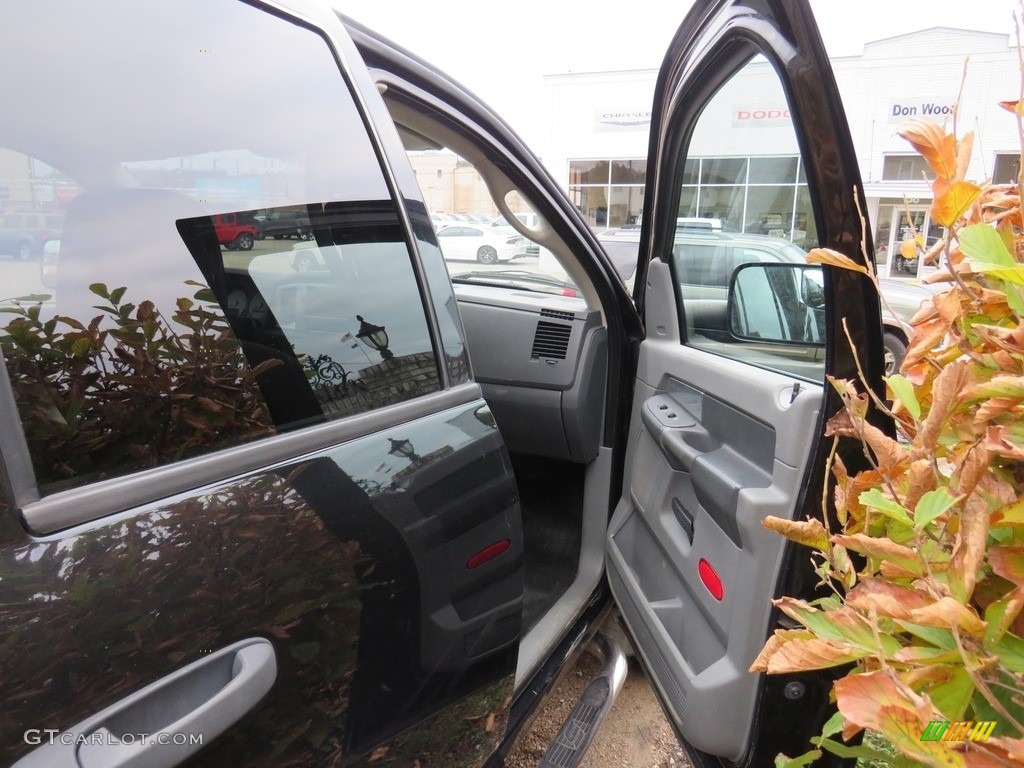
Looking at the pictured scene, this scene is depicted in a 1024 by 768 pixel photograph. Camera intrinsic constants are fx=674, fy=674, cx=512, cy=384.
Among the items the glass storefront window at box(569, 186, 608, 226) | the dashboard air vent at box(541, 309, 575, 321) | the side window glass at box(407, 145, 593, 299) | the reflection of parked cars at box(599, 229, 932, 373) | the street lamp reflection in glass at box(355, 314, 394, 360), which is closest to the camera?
the street lamp reflection in glass at box(355, 314, 394, 360)

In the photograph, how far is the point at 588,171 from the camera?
25.2 m

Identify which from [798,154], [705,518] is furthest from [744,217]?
[705,518]

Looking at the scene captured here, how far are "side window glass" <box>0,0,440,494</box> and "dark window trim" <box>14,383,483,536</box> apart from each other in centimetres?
2

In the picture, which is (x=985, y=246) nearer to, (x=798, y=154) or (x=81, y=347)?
(x=798, y=154)

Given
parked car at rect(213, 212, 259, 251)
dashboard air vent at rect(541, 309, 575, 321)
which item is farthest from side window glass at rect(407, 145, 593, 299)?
parked car at rect(213, 212, 259, 251)

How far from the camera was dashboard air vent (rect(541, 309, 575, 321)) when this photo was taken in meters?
2.76

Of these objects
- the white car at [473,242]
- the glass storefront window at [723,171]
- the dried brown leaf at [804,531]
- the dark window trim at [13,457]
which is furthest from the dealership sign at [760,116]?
the white car at [473,242]

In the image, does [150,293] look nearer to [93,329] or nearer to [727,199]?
[93,329]

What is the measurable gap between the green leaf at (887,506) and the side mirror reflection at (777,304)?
90 centimetres

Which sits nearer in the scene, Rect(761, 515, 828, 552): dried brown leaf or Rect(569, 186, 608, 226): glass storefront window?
Rect(761, 515, 828, 552): dried brown leaf

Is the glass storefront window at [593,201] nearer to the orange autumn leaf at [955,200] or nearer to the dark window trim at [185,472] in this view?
the dark window trim at [185,472]

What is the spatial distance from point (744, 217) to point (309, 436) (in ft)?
4.83

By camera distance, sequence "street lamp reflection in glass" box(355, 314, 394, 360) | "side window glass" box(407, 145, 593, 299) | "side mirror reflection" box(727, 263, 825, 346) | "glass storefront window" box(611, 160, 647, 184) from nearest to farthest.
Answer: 1. "street lamp reflection in glass" box(355, 314, 394, 360)
2. "side mirror reflection" box(727, 263, 825, 346)
3. "side window glass" box(407, 145, 593, 299)
4. "glass storefront window" box(611, 160, 647, 184)

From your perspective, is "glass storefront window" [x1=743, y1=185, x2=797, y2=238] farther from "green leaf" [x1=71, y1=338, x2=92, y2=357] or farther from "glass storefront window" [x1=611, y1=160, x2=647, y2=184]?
"glass storefront window" [x1=611, y1=160, x2=647, y2=184]
